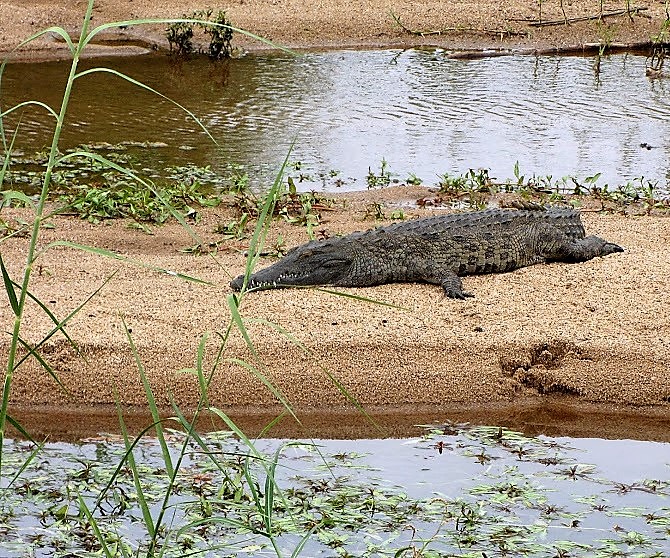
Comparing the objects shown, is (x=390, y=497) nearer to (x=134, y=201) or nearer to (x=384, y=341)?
(x=384, y=341)

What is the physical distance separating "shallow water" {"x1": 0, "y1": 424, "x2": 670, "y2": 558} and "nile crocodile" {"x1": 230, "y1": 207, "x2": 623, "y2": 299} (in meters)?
1.67

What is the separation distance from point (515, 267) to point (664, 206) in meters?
2.11

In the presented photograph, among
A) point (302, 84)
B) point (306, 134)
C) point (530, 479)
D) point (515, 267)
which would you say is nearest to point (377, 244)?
point (515, 267)

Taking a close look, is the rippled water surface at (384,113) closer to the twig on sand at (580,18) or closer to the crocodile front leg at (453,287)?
the twig on sand at (580,18)

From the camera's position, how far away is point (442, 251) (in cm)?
646

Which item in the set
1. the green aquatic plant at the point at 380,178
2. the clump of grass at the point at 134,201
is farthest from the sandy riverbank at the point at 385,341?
the green aquatic plant at the point at 380,178

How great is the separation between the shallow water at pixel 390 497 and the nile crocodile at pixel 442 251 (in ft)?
5.48

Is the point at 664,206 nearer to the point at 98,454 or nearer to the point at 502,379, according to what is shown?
the point at 502,379

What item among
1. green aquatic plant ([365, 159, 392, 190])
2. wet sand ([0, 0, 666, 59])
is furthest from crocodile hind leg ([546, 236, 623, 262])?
wet sand ([0, 0, 666, 59])

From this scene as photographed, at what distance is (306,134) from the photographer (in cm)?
1143

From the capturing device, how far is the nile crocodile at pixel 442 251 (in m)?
6.33

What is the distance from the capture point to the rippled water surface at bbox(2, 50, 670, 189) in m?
10.4

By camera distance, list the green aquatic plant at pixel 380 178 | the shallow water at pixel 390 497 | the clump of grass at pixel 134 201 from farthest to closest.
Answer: the green aquatic plant at pixel 380 178 → the clump of grass at pixel 134 201 → the shallow water at pixel 390 497

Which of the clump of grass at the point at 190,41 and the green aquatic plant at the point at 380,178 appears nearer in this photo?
the green aquatic plant at the point at 380,178
